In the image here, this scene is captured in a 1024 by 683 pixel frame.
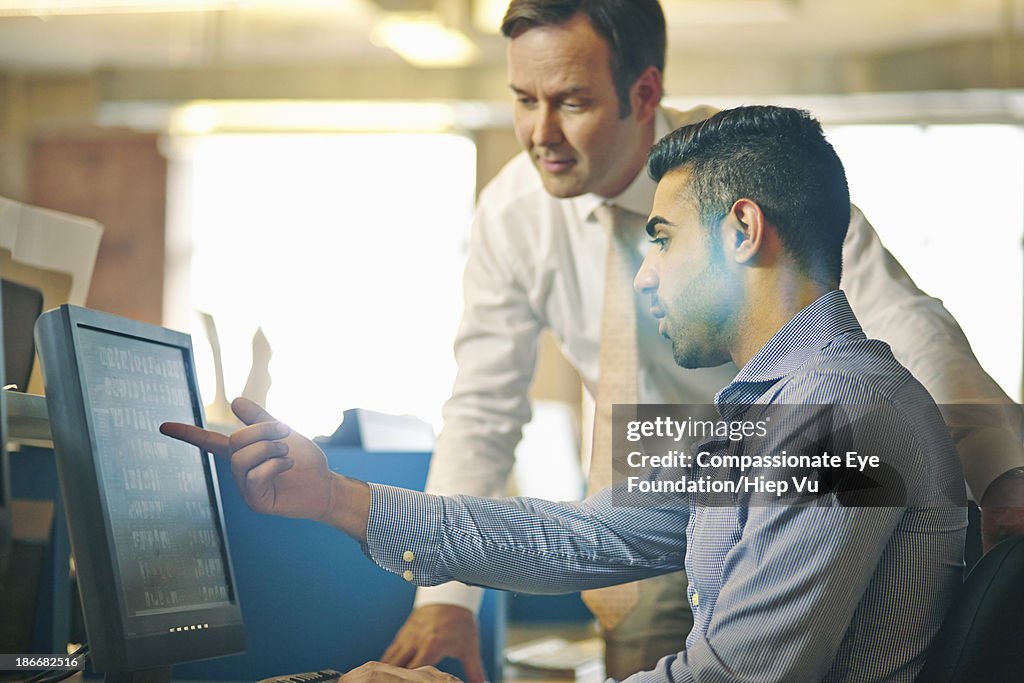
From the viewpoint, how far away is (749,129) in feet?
3.88

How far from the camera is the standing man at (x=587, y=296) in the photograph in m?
1.40

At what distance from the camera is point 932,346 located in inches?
55.0

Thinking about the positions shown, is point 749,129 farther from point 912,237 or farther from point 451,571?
point 451,571

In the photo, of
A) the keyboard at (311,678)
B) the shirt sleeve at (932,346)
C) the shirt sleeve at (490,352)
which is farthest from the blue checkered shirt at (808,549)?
the shirt sleeve at (490,352)

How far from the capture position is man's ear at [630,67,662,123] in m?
1.49

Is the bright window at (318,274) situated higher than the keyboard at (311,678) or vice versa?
the bright window at (318,274)

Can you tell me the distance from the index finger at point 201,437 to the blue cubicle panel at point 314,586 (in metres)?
0.32

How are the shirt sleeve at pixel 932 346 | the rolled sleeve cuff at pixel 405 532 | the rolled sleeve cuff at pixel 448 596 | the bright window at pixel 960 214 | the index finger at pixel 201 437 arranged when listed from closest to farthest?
1. the index finger at pixel 201 437
2. the rolled sleeve cuff at pixel 405 532
3. the shirt sleeve at pixel 932 346
4. the bright window at pixel 960 214
5. the rolled sleeve cuff at pixel 448 596

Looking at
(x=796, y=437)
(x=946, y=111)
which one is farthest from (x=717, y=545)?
(x=946, y=111)

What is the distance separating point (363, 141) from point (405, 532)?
793 mm

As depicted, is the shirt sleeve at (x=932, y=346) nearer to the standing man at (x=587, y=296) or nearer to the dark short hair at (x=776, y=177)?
the standing man at (x=587, y=296)

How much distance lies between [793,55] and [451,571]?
2.97 feet

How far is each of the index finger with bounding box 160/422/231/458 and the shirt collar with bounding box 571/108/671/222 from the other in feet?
1.98

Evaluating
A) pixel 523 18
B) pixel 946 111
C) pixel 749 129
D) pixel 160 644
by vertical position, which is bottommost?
pixel 160 644
